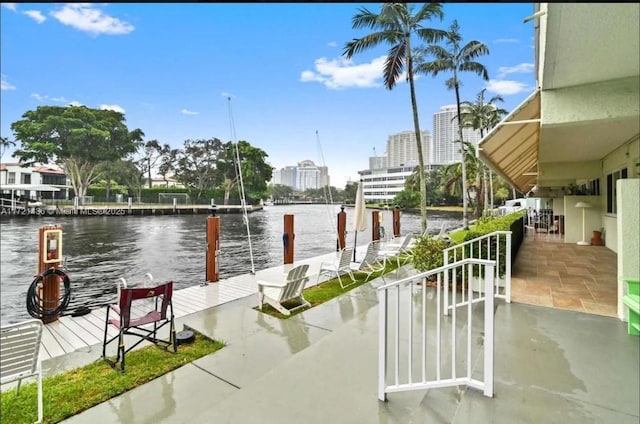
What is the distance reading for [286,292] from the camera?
555 cm

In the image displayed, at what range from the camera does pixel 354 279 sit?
25.4 ft

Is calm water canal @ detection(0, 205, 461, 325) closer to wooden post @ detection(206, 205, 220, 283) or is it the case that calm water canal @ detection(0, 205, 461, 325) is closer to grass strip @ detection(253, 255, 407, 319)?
wooden post @ detection(206, 205, 220, 283)

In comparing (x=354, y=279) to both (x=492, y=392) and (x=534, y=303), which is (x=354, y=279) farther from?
(x=492, y=392)

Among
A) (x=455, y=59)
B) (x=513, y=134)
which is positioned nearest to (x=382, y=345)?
(x=513, y=134)

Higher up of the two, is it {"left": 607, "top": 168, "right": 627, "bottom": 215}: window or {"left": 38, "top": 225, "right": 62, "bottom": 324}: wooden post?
{"left": 607, "top": 168, "right": 627, "bottom": 215}: window

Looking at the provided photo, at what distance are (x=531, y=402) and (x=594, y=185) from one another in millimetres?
12236

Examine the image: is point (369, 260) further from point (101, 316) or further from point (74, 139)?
point (74, 139)

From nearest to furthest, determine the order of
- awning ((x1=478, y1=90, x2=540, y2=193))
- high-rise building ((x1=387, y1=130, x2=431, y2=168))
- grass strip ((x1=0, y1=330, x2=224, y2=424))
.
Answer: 1. grass strip ((x1=0, y1=330, x2=224, y2=424))
2. awning ((x1=478, y1=90, x2=540, y2=193))
3. high-rise building ((x1=387, y1=130, x2=431, y2=168))

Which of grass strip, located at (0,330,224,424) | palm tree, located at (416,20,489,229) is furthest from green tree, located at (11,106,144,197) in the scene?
grass strip, located at (0,330,224,424)

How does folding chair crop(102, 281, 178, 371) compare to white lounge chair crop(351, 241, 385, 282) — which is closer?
folding chair crop(102, 281, 178, 371)

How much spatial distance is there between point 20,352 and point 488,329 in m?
3.78

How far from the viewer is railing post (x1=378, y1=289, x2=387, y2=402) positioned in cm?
263

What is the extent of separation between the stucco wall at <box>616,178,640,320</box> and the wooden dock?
5.37 m

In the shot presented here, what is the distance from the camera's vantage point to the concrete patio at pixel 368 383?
2600mm
